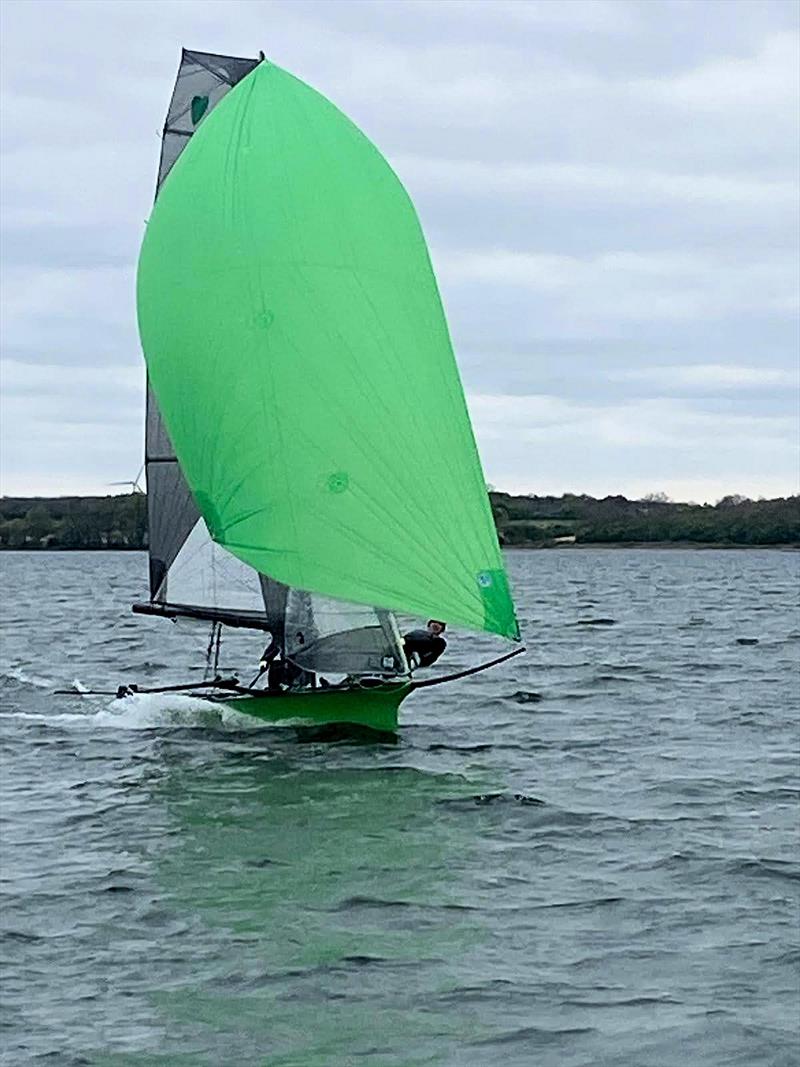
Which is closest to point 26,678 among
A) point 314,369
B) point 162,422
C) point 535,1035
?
point 162,422

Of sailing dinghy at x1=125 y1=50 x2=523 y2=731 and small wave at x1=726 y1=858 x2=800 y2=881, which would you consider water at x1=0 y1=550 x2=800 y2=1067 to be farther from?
sailing dinghy at x1=125 y1=50 x2=523 y2=731

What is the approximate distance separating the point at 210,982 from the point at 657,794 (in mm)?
7331

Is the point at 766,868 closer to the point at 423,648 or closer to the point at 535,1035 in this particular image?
the point at 535,1035

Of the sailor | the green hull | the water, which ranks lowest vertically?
the water

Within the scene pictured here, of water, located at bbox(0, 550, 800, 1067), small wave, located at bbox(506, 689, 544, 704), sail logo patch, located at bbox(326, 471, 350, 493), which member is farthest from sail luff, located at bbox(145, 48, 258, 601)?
small wave, located at bbox(506, 689, 544, 704)

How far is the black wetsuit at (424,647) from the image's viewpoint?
63.0 ft

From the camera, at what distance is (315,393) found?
687 inches

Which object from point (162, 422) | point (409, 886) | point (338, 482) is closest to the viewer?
point (409, 886)

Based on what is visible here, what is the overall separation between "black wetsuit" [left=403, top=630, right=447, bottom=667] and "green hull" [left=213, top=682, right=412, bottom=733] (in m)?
0.56

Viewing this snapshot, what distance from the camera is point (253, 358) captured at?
58.2ft

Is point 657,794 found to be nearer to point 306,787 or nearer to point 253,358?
point 306,787

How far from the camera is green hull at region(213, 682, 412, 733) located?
60.8 ft

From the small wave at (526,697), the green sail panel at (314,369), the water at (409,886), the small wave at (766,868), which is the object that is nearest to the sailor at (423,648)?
the water at (409,886)

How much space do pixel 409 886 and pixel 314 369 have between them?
20.4ft
